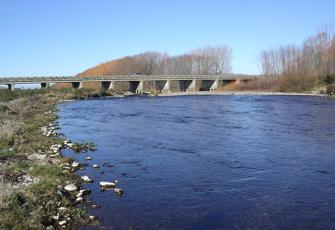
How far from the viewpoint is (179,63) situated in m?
146

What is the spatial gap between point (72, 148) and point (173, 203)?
9484 mm

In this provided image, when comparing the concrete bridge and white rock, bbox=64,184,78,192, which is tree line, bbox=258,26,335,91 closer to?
the concrete bridge

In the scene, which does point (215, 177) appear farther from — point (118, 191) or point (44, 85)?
point (44, 85)

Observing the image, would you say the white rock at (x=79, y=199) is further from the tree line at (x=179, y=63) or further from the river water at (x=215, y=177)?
the tree line at (x=179, y=63)

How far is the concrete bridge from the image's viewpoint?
8769 centimetres

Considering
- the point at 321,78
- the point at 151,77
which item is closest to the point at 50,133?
the point at 321,78

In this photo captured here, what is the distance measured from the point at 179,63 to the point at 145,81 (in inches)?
1474

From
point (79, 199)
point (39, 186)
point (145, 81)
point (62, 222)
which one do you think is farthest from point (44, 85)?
point (62, 222)

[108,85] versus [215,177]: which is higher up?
[108,85]

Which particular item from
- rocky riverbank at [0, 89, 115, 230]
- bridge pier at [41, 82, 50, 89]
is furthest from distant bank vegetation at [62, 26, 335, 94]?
rocky riverbank at [0, 89, 115, 230]

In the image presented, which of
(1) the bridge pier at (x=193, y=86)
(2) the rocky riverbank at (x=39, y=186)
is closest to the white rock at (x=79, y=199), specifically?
(2) the rocky riverbank at (x=39, y=186)

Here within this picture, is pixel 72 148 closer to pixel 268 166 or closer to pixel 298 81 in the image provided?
pixel 268 166

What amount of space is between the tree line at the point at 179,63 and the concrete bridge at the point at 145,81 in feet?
70.6

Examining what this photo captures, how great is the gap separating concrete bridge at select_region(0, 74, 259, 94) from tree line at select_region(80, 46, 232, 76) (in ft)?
70.6
